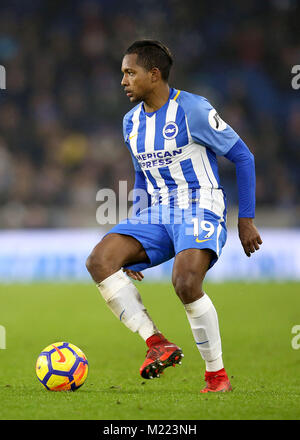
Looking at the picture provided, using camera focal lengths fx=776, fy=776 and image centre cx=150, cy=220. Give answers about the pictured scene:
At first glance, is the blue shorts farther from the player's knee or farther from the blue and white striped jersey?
the player's knee

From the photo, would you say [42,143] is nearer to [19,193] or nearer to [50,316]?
[19,193]

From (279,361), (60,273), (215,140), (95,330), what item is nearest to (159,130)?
(215,140)

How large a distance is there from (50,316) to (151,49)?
5.05 m

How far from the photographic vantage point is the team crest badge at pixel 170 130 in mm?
4930

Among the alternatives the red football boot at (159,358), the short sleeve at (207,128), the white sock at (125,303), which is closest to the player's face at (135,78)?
the short sleeve at (207,128)

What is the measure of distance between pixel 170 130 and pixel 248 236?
83cm

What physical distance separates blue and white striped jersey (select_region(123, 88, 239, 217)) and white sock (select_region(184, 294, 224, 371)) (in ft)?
2.09

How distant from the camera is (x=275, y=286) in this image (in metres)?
12.5

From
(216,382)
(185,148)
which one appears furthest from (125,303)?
(185,148)

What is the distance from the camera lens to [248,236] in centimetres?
484

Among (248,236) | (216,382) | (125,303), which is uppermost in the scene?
(248,236)

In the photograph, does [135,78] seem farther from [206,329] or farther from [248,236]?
[206,329]

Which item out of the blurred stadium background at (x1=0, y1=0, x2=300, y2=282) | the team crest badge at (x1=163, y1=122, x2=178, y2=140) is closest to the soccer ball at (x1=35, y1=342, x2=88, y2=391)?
the team crest badge at (x1=163, y1=122, x2=178, y2=140)

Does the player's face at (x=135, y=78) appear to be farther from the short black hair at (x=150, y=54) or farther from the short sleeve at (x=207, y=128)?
the short sleeve at (x=207, y=128)
